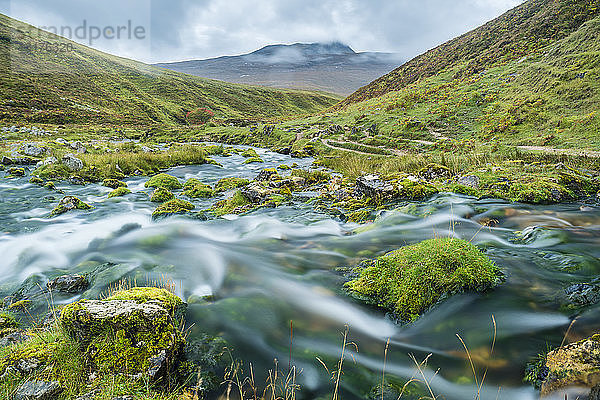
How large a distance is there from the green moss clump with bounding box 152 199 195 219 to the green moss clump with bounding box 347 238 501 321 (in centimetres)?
846

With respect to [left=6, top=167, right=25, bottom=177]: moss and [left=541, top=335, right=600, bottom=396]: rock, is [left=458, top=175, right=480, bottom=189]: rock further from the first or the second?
[left=6, top=167, right=25, bottom=177]: moss

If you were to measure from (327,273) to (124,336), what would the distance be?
396 centimetres

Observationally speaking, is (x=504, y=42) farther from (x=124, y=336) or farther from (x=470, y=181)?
(x=124, y=336)

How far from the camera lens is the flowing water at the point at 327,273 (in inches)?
150

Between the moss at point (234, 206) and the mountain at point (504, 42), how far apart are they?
49.2 meters

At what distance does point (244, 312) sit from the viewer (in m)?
4.98

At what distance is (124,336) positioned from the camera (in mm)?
3338

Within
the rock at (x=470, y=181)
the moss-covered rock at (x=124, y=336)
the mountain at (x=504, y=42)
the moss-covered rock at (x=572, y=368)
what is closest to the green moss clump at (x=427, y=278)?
the moss-covered rock at (x=572, y=368)

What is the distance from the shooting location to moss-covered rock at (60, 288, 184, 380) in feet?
10.3

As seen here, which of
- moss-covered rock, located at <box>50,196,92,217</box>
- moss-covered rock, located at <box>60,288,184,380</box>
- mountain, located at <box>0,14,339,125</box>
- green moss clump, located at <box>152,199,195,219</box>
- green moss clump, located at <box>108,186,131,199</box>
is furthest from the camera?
mountain, located at <box>0,14,339,125</box>

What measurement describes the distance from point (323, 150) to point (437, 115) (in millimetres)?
15000

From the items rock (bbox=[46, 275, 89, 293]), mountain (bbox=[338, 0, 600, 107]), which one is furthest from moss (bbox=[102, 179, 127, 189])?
mountain (bbox=[338, 0, 600, 107])

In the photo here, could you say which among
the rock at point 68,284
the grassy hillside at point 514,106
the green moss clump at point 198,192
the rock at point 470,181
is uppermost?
the grassy hillside at point 514,106

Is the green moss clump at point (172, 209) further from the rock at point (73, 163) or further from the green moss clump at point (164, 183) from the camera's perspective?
the rock at point (73, 163)
